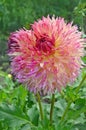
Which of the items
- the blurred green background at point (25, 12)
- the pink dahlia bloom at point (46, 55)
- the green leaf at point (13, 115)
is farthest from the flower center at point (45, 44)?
the blurred green background at point (25, 12)

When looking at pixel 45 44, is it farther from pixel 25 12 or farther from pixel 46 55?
pixel 25 12

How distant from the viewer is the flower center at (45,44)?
109cm

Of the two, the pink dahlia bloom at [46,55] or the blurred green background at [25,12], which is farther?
the blurred green background at [25,12]

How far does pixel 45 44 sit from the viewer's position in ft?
3.57

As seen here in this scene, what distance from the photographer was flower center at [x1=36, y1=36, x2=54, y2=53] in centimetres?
109

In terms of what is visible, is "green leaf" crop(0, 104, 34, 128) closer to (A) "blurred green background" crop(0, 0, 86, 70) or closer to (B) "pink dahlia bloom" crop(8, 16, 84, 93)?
(B) "pink dahlia bloom" crop(8, 16, 84, 93)

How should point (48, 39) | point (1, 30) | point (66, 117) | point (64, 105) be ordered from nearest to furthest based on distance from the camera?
point (48, 39) → point (66, 117) → point (64, 105) → point (1, 30)

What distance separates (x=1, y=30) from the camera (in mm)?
7430

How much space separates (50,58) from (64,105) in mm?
343

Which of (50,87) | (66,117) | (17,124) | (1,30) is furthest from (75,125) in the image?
(1,30)

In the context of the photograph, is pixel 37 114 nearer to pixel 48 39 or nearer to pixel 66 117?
pixel 66 117

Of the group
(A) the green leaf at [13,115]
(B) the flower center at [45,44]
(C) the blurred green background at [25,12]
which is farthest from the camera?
(C) the blurred green background at [25,12]

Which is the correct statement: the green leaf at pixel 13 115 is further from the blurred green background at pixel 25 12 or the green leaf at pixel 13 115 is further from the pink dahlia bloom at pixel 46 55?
the blurred green background at pixel 25 12

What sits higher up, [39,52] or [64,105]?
[39,52]
